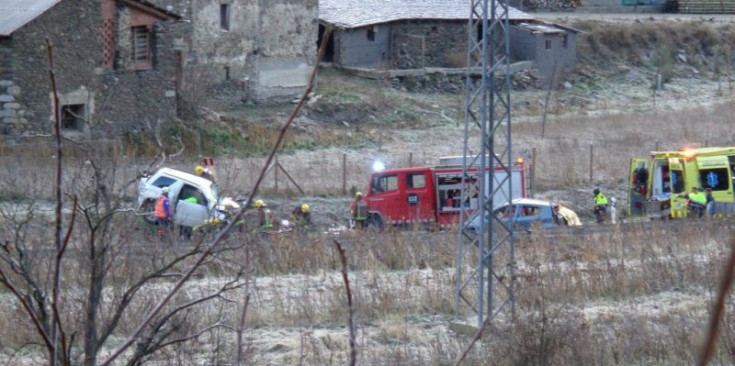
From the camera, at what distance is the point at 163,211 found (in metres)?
21.7

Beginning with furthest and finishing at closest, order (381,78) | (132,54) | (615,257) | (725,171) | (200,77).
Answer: (381,78), (200,77), (132,54), (725,171), (615,257)

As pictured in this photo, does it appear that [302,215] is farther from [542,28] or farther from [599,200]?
[542,28]

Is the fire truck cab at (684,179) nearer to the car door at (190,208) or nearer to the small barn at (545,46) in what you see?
the car door at (190,208)

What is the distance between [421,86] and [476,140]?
331 inches

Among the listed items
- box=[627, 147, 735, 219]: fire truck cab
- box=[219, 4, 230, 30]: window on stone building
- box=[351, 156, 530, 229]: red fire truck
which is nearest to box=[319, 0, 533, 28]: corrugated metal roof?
box=[219, 4, 230, 30]: window on stone building

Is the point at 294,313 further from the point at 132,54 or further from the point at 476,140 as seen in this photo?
the point at 476,140

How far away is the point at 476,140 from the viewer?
117ft

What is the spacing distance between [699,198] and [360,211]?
23.8ft

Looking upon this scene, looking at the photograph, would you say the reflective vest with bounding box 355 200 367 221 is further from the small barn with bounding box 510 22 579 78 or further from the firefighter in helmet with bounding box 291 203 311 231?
the small barn with bounding box 510 22 579 78

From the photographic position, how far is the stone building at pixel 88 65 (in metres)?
27.7

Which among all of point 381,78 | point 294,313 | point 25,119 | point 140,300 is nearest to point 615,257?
point 294,313

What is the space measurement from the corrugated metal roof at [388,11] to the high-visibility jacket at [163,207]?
74.7 ft

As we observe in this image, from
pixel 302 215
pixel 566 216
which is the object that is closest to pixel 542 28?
pixel 566 216

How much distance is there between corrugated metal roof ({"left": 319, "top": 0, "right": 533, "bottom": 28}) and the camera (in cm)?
4544
